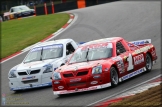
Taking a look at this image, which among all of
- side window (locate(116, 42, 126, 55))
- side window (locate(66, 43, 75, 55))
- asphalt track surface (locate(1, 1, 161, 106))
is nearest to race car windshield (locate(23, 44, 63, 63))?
side window (locate(66, 43, 75, 55))

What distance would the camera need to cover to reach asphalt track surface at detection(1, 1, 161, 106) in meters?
11.2

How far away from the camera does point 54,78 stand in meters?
11.7

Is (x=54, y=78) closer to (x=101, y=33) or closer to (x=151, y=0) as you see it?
(x=101, y=33)

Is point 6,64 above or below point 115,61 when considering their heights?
below

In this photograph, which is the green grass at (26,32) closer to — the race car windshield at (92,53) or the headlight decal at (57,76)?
the race car windshield at (92,53)

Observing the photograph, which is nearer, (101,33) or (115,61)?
(115,61)

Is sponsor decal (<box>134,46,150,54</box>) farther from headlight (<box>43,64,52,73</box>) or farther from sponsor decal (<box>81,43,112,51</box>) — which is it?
headlight (<box>43,64,52,73</box>)

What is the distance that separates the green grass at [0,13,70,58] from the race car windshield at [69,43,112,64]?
9466mm

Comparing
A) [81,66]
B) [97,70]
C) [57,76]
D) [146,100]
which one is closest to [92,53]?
[81,66]

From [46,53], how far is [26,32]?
13.4m

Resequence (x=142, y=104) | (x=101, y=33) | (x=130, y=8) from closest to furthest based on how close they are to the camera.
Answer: (x=142, y=104), (x=101, y=33), (x=130, y=8)

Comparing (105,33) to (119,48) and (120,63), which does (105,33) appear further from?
Result: (120,63)

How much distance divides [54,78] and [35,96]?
0.91 m

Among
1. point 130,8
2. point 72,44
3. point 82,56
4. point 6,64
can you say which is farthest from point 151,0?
point 82,56
